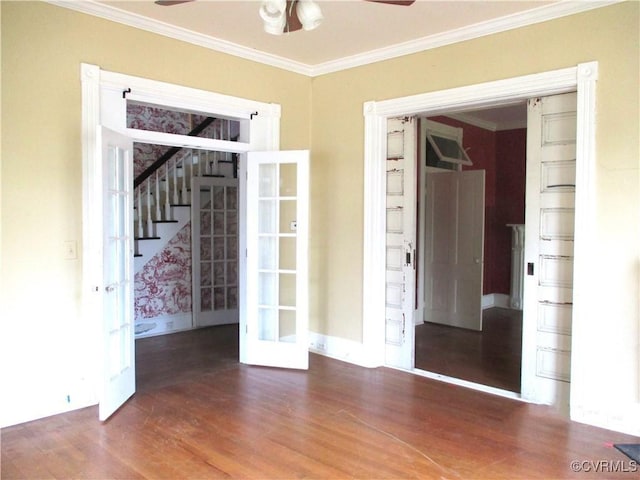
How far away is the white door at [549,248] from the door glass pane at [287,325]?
1988mm

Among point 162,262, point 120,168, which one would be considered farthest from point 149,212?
point 120,168

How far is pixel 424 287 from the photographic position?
6789 mm

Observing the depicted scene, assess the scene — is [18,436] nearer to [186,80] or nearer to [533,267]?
[186,80]

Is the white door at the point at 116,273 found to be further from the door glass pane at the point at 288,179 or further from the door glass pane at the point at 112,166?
the door glass pane at the point at 288,179

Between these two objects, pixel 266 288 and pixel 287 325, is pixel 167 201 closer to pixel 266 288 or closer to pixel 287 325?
pixel 266 288

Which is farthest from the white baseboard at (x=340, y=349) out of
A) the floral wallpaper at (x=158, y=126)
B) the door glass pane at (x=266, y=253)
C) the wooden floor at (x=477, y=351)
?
the floral wallpaper at (x=158, y=126)

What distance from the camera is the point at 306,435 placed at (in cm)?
322

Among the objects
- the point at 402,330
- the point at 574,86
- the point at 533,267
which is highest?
the point at 574,86

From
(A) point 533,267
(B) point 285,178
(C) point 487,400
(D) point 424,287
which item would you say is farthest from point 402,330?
(D) point 424,287

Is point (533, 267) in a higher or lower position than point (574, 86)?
lower

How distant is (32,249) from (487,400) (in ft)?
11.5

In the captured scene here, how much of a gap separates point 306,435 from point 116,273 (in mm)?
1805

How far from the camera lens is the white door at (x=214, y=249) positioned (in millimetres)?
6418

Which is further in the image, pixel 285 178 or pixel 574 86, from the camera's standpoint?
pixel 285 178
